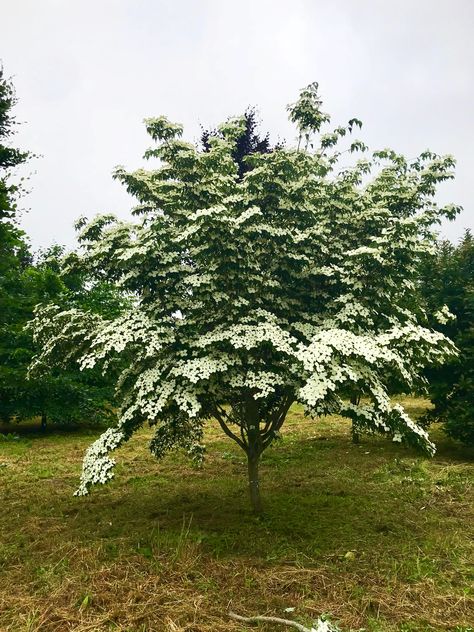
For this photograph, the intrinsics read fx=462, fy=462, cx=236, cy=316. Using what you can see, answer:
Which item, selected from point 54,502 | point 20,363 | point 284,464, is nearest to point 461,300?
point 284,464

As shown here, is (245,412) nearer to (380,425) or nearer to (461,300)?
(380,425)

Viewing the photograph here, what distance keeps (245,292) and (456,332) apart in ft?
27.9

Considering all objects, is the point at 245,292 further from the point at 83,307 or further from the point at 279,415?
the point at 83,307

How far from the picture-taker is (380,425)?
264 inches

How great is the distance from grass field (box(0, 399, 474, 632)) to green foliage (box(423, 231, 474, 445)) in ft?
3.89

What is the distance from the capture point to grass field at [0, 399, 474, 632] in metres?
5.22

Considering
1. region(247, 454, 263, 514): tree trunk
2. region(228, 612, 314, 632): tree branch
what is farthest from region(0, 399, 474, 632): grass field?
region(247, 454, 263, 514): tree trunk

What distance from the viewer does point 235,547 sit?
23.0ft

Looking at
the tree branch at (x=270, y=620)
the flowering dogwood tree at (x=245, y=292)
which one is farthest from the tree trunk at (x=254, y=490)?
the tree branch at (x=270, y=620)

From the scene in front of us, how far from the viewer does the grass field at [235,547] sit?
17.1ft

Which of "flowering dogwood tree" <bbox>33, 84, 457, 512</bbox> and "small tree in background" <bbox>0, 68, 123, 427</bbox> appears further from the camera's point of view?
"small tree in background" <bbox>0, 68, 123, 427</bbox>

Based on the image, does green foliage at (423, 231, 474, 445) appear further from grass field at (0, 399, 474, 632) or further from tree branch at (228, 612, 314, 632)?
tree branch at (228, 612, 314, 632)

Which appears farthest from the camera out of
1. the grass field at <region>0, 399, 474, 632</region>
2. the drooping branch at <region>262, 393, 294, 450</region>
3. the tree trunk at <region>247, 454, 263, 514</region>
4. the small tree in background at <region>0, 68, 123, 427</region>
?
the small tree in background at <region>0, 68, 123, 427</region>

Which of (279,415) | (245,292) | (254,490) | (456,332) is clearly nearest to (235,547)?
(254,490)
